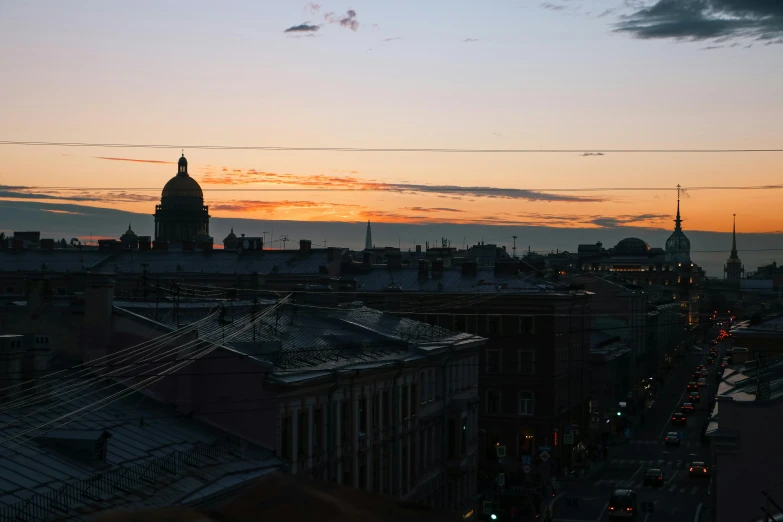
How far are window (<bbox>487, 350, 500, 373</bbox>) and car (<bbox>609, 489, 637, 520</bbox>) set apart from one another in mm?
15872

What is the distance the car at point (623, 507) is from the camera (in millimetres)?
40500

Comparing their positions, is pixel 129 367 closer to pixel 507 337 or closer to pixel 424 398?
pixel 424 398

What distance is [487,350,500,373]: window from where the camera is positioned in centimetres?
5662

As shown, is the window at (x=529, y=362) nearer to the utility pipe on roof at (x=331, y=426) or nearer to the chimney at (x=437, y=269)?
the chimney at (x=437, y=269)

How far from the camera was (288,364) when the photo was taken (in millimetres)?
26359

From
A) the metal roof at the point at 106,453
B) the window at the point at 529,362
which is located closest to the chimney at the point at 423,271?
the window at the point at 529,362

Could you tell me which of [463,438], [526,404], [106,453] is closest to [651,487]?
[526,404]

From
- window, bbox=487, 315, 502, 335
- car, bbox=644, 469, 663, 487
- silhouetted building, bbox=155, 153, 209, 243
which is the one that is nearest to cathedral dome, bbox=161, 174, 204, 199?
silhouetted building, bbox=155, 153, 209, 243

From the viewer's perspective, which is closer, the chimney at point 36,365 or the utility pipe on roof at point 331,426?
the chimney at point 36,365

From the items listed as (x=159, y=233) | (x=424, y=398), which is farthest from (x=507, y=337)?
(x=159, y=233)

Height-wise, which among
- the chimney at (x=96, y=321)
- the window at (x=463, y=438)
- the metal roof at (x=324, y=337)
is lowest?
the window at (x=463, y=438)

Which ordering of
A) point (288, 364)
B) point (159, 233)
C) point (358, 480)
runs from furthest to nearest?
point (159, 233) → point (358, 480) → point (288, 364)

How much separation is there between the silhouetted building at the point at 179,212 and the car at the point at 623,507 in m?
113

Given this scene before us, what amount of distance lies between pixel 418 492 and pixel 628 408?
166ft
